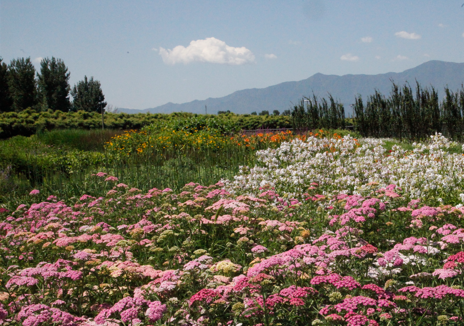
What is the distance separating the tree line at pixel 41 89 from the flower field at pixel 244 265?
31.5 meters

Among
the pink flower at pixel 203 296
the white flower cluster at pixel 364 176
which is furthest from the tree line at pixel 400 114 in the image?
A: the pink flower at pixel 203 296

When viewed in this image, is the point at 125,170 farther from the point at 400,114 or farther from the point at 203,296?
the point at 400,114

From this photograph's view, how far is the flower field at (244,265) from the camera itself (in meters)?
2.02

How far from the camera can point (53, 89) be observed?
159 feet

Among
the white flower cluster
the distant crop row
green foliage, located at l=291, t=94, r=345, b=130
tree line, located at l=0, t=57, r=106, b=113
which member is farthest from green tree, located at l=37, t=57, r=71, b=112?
the white flower cluster

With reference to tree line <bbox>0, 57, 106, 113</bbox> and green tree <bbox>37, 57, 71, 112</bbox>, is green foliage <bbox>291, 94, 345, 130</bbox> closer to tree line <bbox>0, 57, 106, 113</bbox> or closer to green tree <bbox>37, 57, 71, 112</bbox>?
tree line <bbox>0, 57, 106, 113</bbox>

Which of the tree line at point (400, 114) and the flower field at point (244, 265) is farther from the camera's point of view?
the tree line at point (400, 114)

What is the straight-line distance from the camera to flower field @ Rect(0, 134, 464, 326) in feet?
6.63

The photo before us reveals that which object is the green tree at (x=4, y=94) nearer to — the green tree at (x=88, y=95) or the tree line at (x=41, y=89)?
the tree line at (x=41, y=89)

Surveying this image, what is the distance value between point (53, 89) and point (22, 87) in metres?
6.63

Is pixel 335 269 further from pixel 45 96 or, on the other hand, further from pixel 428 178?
pixel 45 96

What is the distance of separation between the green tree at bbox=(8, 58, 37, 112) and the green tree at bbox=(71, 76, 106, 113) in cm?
1442

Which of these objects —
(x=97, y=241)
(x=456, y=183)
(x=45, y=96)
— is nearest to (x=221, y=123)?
(x=456, y=183)

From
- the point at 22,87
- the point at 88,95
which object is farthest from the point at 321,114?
the point at 88,95
